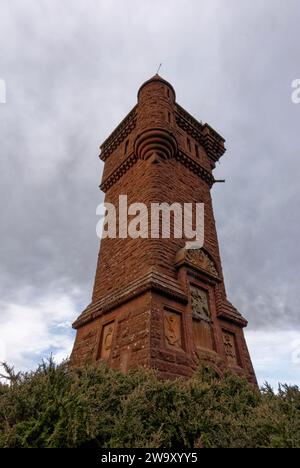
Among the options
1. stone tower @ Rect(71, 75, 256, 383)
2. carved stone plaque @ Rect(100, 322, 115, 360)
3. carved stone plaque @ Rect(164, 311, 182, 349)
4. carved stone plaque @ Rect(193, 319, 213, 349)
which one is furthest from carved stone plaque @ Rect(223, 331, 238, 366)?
carved stone plaque @ Rect(100, 322, 115, 360)

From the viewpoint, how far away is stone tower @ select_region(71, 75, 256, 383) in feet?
20.5

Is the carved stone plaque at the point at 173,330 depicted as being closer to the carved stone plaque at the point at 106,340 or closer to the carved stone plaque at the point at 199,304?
the carved stone plaque at the point at 199,304

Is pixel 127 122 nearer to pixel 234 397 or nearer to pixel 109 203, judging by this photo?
pixel 109 203

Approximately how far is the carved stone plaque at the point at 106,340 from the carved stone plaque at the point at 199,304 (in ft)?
6.86

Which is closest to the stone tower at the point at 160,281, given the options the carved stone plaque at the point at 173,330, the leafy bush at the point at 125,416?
the carved stone plaque at the point at 173,330

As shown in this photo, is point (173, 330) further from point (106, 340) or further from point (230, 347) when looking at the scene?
point (230, 347)

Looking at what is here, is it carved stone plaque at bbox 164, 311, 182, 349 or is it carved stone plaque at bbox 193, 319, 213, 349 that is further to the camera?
carved stone plaque at bbox 193, 319, 213, 349

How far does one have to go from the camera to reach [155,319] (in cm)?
612

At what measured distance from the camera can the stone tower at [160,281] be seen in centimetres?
624

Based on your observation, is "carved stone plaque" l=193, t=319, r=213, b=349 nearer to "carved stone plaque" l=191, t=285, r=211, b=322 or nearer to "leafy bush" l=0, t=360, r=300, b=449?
"carved stone plaque" l=191, t=285, r=211, b=322

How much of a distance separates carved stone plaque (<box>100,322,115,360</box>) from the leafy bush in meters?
2.98

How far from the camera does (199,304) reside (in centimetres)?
755
